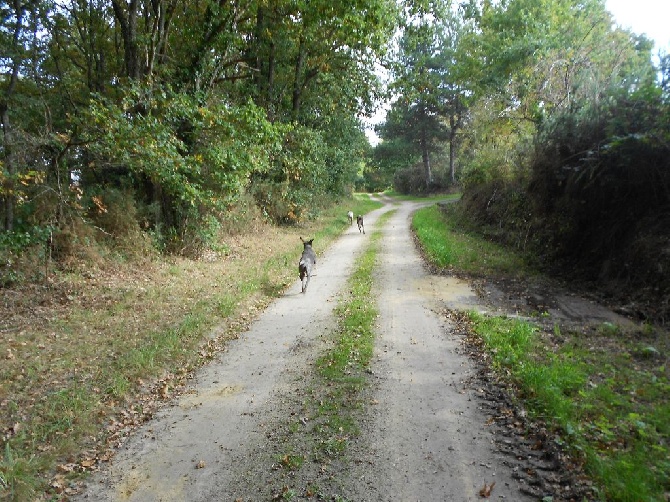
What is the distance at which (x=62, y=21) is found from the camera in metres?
16.9

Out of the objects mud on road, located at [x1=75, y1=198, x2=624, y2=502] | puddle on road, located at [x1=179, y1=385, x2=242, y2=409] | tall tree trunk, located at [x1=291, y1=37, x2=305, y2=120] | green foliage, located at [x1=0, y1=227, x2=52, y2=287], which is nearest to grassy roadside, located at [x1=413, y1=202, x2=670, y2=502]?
mud on road, located at [x1=75, y1=198, x2=624, y2=502]

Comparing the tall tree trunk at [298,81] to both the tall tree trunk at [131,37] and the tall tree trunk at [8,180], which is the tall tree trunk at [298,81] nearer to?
the tall tree trunk at [131,37]

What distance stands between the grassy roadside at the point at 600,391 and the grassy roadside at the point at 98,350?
4.85 metres

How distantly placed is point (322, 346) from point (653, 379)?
4.76 meters

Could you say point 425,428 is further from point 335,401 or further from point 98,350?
point 98,350

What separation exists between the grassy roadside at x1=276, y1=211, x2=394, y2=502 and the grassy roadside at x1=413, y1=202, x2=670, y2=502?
6.59 feet

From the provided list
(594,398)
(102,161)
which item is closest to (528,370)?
(594,398)

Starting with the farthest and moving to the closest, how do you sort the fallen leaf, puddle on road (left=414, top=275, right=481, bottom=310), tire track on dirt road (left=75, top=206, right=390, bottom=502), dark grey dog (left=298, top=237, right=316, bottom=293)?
1. dark grey dog (left=298, top=237, right=316, bottom=293)
2. puddle on road (left=414, top=275, right=481, bottom=310)
3. tire track on dirt road (left=75, top=206, right=390, bottom=502)
4. the fallen leaf

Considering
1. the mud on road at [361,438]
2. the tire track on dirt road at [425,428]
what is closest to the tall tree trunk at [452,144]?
the tire track on dirt road at [425,428]

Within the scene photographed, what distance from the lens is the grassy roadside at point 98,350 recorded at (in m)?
4.66

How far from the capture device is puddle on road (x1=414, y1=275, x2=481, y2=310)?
981 centimetres

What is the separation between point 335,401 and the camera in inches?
219

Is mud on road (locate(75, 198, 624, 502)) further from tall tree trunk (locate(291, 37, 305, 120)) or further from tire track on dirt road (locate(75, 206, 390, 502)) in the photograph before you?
tall tree trunk (locate(291, 37, 305, 120))

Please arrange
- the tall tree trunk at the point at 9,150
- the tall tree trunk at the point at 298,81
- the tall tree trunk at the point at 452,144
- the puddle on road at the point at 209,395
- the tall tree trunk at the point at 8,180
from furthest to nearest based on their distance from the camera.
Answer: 1. the tall tree trunk at the point at 452,144
2. the tall tree trunk at the point at 298,81
3. the tall tree trunk at the point at 9,150
4. the tall tree trunk at the point at 8,180
5. the puddle on road at the point at 209,395
